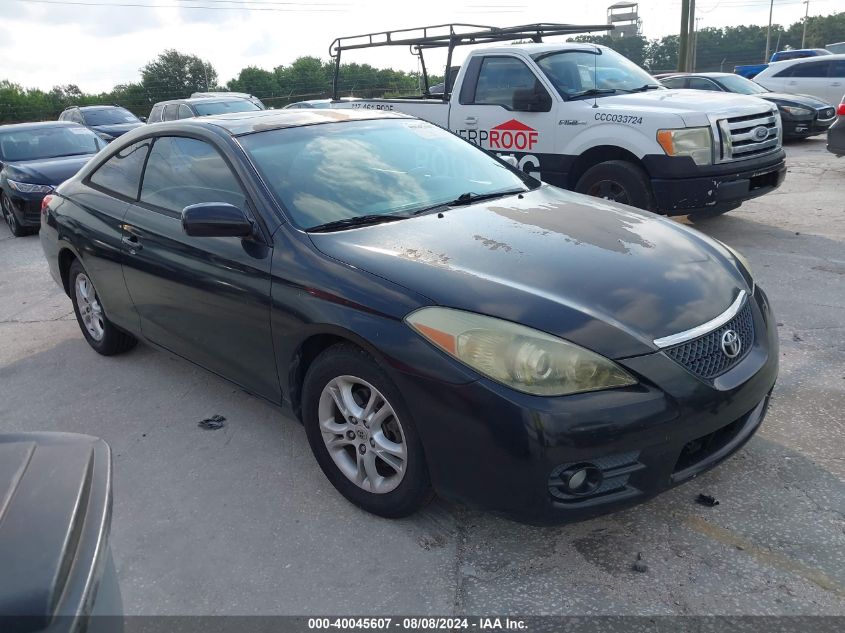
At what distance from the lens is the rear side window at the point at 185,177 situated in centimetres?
350

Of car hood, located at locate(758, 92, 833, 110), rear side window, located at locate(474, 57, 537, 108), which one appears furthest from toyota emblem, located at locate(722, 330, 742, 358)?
car hood, located at locate(758, 92, 833, 110)

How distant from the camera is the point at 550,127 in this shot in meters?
7.05

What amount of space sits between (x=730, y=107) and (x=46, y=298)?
668cm

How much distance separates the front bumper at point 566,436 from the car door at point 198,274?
40.8 inches

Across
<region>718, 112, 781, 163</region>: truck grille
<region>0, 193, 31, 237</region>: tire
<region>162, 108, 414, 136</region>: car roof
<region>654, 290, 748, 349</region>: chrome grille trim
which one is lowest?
<region>0, 193, 31, 237</region>: tire

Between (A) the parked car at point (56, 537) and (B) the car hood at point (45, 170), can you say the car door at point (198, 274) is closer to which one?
(A) the parked car at point (56, 537)

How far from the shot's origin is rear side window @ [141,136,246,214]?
3.50 m

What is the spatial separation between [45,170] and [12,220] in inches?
36.8

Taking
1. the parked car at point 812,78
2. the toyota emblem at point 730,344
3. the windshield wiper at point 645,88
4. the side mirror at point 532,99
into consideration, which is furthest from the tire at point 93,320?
the parked car at point 812,78

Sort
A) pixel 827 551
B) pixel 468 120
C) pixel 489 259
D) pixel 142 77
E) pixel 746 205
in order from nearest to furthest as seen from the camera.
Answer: pixel 827 551
pixel 489 259
pixel 468 120
pixel 746 205
pixel 142 77

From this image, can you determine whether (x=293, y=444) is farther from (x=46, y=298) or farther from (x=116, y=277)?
(x=46, y=298)

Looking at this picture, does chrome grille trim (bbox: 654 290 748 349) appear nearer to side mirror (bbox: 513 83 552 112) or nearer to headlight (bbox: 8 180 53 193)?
side mirror (bbox: 513 83 552 112)

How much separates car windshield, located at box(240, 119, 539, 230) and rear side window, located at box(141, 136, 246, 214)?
0.63 feet

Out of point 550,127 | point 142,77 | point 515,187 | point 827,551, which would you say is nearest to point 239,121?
point 515,187
